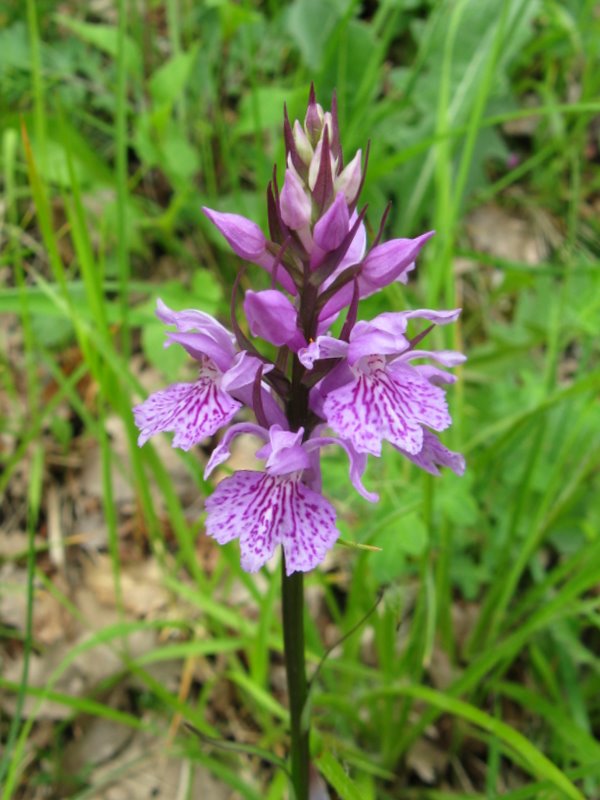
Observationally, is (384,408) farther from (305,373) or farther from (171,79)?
(171,79)

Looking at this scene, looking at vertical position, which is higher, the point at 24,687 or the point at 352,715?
the point at 24,687


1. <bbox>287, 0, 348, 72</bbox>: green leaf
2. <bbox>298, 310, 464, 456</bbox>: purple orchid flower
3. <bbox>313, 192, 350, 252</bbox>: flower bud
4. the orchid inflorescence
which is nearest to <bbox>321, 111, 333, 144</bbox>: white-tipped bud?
the orchid inflorescence

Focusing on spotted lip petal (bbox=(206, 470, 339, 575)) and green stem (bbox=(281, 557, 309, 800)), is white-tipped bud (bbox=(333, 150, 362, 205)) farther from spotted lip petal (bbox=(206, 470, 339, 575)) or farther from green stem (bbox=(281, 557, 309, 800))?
green stem (bbox=(281, 557, 309, 800))

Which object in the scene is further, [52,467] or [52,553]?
[52,467]

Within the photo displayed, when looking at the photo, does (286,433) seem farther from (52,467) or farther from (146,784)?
(52,467)

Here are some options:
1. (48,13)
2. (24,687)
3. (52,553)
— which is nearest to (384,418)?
(24,687)

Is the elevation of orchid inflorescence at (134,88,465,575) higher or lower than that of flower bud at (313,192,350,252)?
lower

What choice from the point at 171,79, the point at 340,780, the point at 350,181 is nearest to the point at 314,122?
the point at 350,181
